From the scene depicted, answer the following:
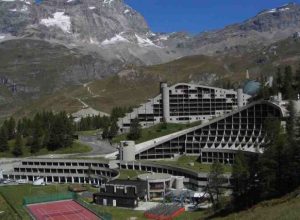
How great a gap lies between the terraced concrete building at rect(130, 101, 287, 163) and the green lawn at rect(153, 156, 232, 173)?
3320mm

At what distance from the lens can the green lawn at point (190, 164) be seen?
10156 centimetres

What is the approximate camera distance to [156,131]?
143m

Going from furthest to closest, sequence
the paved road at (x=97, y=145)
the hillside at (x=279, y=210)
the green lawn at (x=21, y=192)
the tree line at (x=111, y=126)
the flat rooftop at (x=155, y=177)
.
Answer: the tree line at (x=111, y=126)
the paved road at (x=97, y=145)
the flat rooftop at (x=155, y=177)
the green lawn at (x=21, y=192)
the hillside at (x=279, y=210)

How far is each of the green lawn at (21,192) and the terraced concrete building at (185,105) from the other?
52824mm

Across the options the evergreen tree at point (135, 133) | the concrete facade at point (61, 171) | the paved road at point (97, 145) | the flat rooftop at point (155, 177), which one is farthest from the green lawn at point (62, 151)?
the flat rooftop at point (155, 177)

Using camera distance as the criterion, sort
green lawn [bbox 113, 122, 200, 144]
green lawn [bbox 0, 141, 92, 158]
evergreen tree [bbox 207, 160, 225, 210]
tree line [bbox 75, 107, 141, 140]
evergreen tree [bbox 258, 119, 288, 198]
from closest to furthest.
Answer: evergreen tree [bbox 258, 119, 288, 198] → evergreen tree [bbox 207, 160, 225, 210] → green lawn [bbox 0, 141, 92, 158] → green lawn [bbox 113, 122, 200, 144] → tree line [bbox 75, 107, 141, 140]

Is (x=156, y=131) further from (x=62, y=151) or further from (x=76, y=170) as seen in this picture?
(x=76, y=170)

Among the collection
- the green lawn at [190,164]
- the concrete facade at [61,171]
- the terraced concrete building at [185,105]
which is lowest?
the concrete facade at [61,171]

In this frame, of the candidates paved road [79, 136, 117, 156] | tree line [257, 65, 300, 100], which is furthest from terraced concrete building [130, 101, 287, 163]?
tree line [257, 65, 300, 100]

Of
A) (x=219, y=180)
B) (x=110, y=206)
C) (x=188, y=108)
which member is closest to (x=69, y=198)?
(x=110, y=206)

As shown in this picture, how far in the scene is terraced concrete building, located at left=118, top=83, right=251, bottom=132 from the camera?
156m

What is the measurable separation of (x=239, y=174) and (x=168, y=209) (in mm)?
14016

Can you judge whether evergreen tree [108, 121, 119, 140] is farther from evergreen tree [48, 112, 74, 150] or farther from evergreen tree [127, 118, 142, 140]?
evergreen tree [48, 112, 74, 150]

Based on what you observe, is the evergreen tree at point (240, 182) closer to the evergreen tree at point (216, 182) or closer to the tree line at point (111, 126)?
the evergreen tree at point (216, 182)
